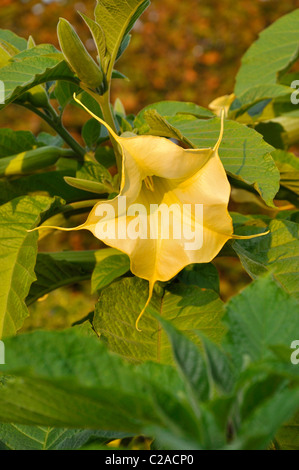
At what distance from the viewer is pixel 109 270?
680mm

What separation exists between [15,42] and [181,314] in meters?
0.55

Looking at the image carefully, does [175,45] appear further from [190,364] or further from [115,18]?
[190,364]

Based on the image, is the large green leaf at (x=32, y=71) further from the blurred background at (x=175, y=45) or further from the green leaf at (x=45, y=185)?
the blurred background at (x=175, y=45)

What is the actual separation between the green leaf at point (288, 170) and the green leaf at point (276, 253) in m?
0.10

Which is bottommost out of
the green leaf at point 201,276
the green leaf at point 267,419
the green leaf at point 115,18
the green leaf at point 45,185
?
the green leaf at point 201,276

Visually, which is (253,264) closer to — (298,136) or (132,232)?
(132,232)

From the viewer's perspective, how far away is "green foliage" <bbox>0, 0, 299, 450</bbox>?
27 centimetres

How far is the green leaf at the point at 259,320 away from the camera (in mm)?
313

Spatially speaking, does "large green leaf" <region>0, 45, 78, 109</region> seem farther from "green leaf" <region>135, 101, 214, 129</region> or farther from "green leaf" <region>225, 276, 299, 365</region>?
"green leaf" <region>225, 276, 299, 365</region>

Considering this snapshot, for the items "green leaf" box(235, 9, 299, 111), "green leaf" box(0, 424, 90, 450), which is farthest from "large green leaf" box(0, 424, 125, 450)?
"green leaf" box(235, 9, 299, 111)

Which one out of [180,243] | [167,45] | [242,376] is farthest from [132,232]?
[167,45]

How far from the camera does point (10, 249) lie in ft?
2.12

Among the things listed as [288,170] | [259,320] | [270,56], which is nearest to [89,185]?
[288,170]

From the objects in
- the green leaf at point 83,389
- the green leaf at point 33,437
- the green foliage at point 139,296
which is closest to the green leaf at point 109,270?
the green foliage at point 139,296
